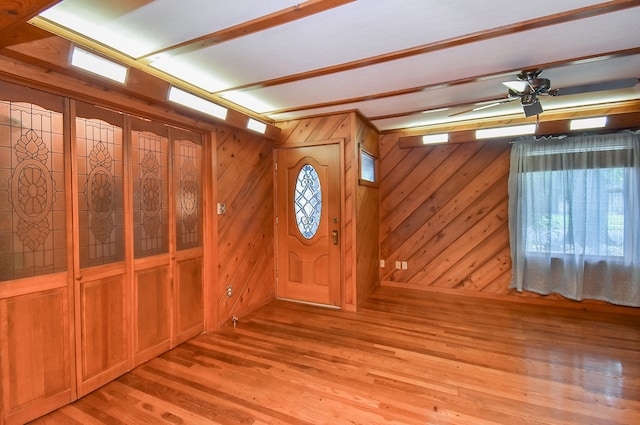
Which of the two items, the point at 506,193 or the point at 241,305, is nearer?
the point at 241,305

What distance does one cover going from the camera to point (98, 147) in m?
2.30

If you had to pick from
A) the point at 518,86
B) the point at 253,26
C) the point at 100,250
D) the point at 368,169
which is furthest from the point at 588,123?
the point at 100,250

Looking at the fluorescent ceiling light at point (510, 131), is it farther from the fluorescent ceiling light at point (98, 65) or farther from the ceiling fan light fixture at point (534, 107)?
the fluorescent ceiling light at point (98, 65)

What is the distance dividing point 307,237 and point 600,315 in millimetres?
3725

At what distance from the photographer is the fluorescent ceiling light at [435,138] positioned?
4.16m

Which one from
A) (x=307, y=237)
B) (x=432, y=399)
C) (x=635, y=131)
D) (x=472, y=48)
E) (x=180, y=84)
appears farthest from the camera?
(x=307, y=237)

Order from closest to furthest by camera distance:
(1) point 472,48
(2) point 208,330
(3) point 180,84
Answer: (1) point 472,48, (3) point 180,84, (2) point 208,330

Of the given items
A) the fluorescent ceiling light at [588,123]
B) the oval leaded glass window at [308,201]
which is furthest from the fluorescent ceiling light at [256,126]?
the fluorescent ceiling light at [588,123]

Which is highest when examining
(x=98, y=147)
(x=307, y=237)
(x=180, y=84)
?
(x=180, y=84)

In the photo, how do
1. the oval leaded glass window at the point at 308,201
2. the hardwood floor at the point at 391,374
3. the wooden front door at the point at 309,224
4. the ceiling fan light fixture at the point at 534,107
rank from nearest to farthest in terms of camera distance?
the hardwood floor at the point at 391,374 < the ceiling fan light fixture at the point at 534,107 < the wooden front door at the point at 309,224 < the oval leaded glass window at the point at 308,201

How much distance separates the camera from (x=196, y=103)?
105 inches

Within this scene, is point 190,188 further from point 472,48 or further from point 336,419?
point 472,48

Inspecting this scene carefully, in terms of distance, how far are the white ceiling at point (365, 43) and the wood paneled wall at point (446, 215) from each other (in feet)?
4.58

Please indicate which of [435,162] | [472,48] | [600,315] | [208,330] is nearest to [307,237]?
[208,330]
